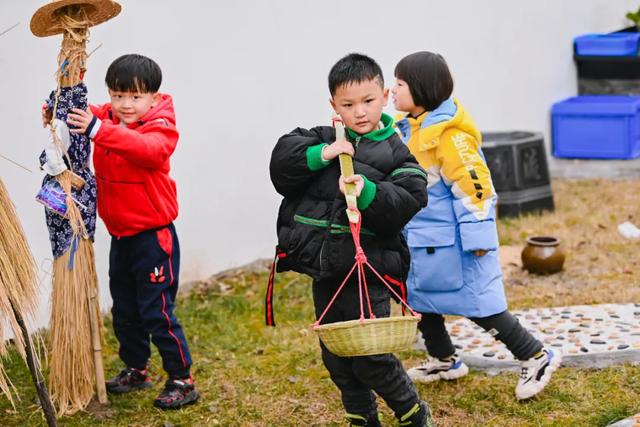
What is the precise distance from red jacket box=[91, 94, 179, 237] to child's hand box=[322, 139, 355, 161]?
1007 millimetres

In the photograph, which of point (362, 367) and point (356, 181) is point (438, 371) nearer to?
point (362, 367)

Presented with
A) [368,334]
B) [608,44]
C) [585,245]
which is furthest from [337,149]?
[608,44]

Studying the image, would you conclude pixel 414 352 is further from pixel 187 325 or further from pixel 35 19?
pixel 35 19

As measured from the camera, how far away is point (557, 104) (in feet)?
33.7

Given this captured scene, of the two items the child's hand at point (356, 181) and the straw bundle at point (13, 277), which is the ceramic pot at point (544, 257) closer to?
the child's hand at point (356, 181)

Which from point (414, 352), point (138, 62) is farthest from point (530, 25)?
point (138, 62)

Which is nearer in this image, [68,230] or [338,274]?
[338,274]

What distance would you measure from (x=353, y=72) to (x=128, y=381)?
83.0 inches

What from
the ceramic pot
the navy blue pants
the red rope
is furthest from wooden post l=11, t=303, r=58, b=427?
the ceramic pot

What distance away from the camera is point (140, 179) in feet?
14.5

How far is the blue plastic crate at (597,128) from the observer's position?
32.2 feet

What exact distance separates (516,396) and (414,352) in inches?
33.4

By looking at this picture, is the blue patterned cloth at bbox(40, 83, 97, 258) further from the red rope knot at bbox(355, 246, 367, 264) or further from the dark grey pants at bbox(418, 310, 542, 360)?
the dark grey pants at bbox(418, 310, 542, 360)

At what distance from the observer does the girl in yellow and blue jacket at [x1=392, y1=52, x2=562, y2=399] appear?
14.1 ft
